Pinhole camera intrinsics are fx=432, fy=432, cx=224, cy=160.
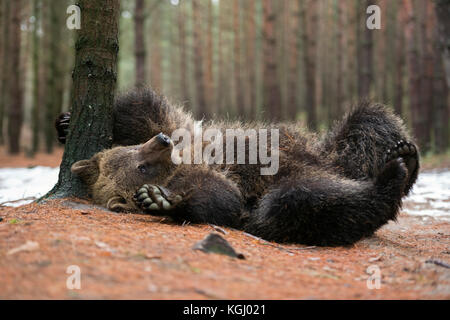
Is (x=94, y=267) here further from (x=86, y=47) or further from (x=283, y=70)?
(x=283, y=70)

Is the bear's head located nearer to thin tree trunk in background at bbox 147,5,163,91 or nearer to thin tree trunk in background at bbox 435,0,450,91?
thin tree trunk in background at bbox 435,0,450,91

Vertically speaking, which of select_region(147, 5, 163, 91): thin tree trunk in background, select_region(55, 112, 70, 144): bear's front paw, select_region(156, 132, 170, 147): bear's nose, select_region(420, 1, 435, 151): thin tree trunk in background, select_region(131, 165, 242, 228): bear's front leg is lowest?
select_region(131, 165, 242, 228): bear's front leg

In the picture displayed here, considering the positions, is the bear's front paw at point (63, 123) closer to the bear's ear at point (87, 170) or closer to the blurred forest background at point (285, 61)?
the bear's ear at point (87, 170)

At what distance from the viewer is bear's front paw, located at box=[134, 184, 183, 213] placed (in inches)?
152

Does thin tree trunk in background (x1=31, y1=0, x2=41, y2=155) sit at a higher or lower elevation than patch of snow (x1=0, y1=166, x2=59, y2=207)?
higher

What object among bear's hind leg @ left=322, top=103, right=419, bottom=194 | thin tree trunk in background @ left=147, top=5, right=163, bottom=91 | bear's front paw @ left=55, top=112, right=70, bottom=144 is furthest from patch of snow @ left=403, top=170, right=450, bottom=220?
thin tree trunk in background @ left=147, top=5, right=163, bottom=91

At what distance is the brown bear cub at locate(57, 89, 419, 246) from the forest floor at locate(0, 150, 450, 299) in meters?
0.26

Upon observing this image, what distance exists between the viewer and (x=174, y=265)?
8.42ft

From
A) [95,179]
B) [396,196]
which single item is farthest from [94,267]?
[396,196]

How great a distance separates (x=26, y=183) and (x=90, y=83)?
3083 mm

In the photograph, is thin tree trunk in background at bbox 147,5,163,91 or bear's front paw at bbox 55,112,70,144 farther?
thin tree trunk in background at bbox 147,5,163,91

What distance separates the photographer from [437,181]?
26.9 feet

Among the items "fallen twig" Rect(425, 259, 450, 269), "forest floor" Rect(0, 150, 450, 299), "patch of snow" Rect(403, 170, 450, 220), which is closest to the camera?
"forest floor" Rect(0, 150, 450, 299)
